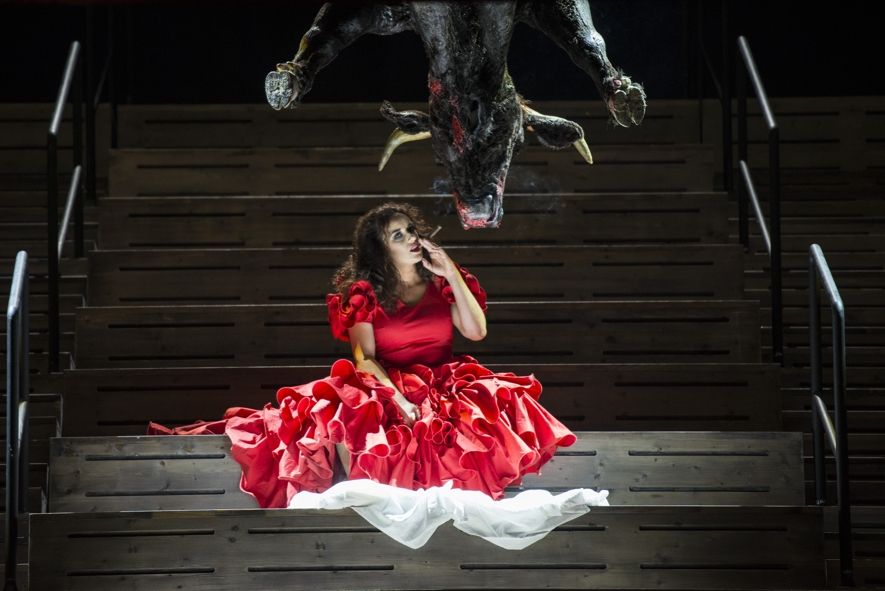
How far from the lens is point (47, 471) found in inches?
167

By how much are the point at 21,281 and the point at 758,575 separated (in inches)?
90.0

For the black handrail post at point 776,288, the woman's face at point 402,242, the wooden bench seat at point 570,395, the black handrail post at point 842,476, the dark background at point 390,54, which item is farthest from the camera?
the dark background at point 390,54

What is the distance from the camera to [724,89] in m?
5.99

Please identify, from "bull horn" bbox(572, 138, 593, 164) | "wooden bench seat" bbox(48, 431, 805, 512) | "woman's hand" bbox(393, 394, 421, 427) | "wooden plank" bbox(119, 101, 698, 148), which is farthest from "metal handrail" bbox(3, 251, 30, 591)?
"wooden plank" bbox(119, 101, 698, 148)

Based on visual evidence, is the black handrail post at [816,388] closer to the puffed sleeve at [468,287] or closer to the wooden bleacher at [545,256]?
the wooden bleacher at [545,256]

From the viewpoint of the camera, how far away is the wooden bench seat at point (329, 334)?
4.87 metres

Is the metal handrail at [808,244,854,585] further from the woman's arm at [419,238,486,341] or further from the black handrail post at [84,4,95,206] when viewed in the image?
the black handrail post at [84,4,95,206]

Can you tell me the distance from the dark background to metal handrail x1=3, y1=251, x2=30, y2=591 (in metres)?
2.82

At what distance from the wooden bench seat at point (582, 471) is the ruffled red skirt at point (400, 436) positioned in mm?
149

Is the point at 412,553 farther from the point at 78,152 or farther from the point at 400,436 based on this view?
the point at 78,152

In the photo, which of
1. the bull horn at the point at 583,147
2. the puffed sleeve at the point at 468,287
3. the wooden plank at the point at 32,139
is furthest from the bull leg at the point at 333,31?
the wooden plank at the point at 32,139

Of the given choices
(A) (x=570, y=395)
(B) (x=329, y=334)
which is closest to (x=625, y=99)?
(A) (x=570, y=395)

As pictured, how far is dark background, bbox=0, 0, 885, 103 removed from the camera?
670 centimetres

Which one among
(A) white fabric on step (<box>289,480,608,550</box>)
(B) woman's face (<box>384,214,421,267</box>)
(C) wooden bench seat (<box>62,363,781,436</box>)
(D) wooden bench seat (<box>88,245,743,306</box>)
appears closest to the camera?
(A) white fabric on step (<box>289,480,608,550</box>)
